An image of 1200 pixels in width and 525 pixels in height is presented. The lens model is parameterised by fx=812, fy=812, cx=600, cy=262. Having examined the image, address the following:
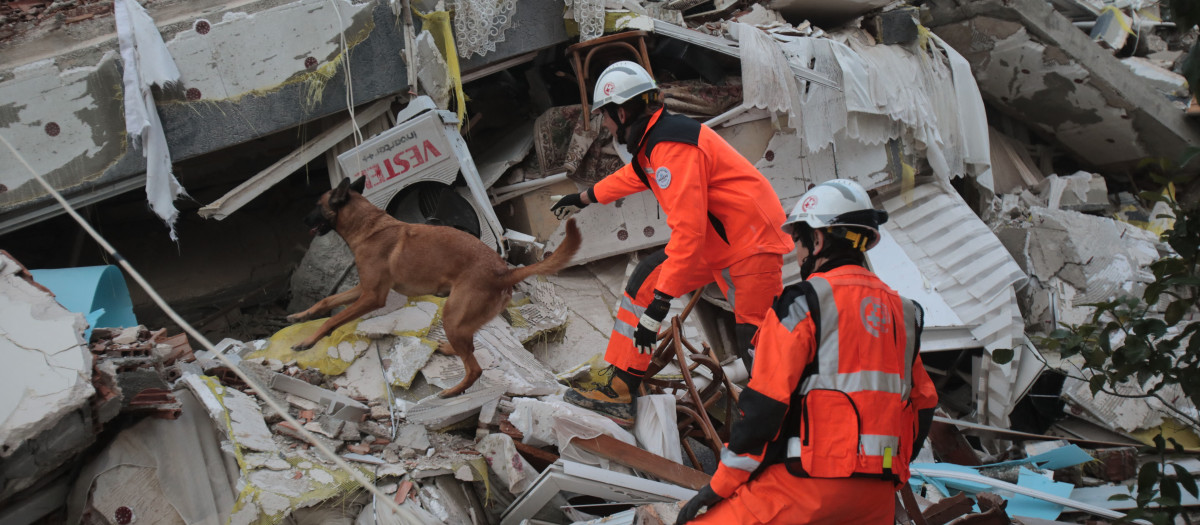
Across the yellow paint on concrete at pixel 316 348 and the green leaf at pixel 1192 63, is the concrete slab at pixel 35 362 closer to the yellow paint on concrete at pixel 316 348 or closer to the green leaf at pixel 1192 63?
the yellow paint on concrete at pixel 316 348

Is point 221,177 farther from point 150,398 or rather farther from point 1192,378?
point 1192,378

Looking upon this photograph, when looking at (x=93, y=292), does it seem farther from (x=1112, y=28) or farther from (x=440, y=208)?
(x=1112, y=28)

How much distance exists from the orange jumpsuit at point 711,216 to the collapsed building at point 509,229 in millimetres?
459

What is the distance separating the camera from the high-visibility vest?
262 centimetres

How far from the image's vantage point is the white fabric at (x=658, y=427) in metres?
4.42

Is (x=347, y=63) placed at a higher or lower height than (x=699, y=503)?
higher

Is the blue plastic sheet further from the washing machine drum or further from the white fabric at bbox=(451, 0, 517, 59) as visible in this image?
the white fabric at bbox=(451, 0, 517, 59)

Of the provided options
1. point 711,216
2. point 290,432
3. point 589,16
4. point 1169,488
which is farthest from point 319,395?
point 1169,488

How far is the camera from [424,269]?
17.3 ft

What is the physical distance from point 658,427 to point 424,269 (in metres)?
1.88

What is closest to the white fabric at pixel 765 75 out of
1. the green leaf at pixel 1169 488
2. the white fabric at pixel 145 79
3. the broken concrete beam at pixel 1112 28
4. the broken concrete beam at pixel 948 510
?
the broken concrete beam at pixel 948 510

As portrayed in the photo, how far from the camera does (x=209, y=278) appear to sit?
26.1 ft

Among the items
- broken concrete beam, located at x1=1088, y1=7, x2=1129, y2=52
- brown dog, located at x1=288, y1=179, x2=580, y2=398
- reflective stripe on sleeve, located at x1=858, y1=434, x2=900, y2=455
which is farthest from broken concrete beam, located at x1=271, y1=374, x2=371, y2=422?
broken concrete beam, located at x1=1088, y1=7, x2=1129, y2=52

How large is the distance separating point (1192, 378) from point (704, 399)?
2.97 m
